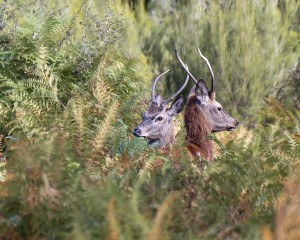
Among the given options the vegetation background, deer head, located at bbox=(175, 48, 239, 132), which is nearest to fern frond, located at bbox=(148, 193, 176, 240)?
the vegetation background

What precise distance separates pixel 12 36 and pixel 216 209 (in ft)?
19.5

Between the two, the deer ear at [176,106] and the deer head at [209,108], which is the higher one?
Answer: the deer ear at [176,106]

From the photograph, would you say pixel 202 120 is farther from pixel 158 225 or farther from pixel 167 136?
pixel 158 225

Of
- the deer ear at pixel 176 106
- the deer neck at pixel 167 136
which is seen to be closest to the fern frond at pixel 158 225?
the deer neck at pixel 167 136

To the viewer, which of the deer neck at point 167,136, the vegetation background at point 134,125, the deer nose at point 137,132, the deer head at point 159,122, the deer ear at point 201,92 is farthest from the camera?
the deer ear at point 201,92

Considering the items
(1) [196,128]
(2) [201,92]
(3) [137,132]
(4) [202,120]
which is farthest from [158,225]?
(2) [201,92]

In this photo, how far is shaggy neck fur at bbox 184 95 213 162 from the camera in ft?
24.5

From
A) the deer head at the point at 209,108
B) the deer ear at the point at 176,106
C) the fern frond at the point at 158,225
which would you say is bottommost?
the deer head at the point at 209,108

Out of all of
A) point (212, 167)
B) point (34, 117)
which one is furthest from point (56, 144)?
point (34, 117)

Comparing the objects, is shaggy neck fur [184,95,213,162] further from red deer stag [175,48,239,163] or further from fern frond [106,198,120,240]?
fern frond [106,198,120,240]

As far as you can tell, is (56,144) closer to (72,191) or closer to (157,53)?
(72,191)

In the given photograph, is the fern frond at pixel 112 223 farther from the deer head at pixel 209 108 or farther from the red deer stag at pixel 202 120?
the deer head at pixel 209 108

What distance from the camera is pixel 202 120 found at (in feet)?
26.0

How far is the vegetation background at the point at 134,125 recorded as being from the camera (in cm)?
332
